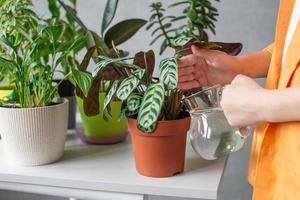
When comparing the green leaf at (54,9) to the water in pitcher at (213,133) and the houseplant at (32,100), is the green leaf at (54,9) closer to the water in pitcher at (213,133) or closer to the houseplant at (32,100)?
the houseplant at (32,100)

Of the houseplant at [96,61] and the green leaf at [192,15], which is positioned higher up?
the green leaf at [192,15]

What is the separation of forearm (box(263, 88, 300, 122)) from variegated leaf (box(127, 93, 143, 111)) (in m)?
0.24

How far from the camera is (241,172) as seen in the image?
1.42 meters

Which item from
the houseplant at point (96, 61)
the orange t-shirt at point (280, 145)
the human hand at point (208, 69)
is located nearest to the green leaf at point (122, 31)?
the houseplant at point (96, 61)

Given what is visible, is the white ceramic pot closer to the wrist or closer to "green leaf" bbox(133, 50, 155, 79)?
"green leaf" bbox(133, 50, 155, 79)

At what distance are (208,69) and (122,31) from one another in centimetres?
25

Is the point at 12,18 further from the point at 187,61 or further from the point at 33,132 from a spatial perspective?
the point at 187,61

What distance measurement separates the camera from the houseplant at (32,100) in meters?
0.81

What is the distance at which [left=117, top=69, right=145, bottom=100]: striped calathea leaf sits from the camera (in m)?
0.69

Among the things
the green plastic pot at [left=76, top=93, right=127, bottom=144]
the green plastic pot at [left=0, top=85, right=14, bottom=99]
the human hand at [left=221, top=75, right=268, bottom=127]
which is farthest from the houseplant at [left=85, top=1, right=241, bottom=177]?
the green plastic pot at [left=0, top=85, right=14, bottom=99]

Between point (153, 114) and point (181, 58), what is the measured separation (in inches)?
6.2

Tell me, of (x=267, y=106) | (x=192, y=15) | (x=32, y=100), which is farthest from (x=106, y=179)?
(x=192, y=15)

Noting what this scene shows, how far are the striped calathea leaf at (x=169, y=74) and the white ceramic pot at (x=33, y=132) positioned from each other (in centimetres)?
26

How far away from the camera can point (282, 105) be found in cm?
60
